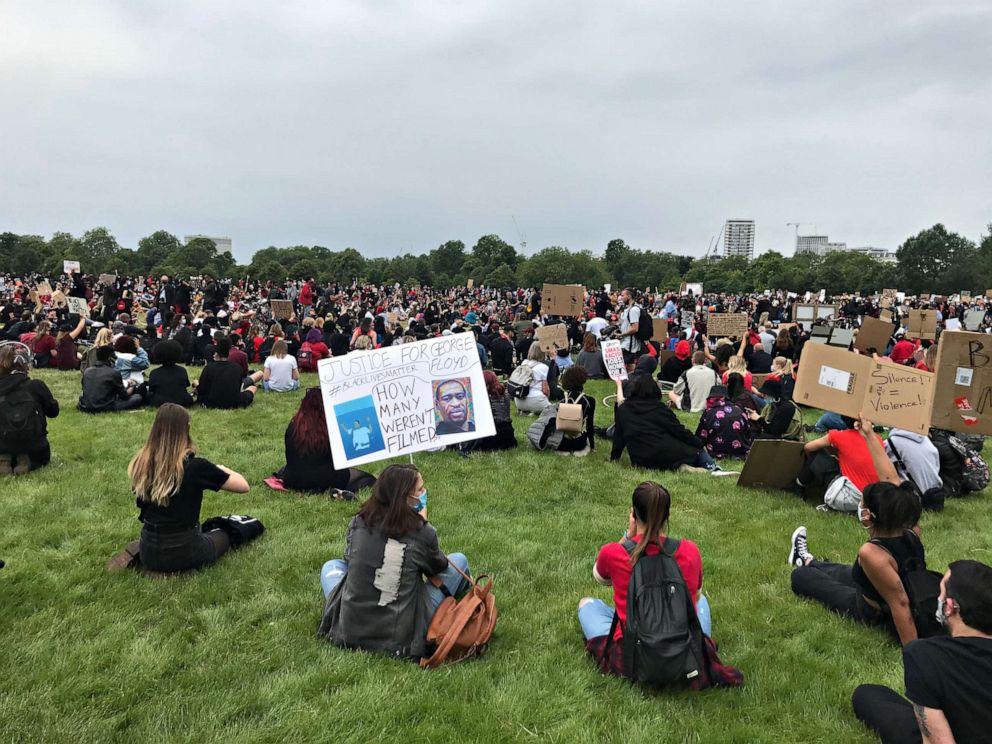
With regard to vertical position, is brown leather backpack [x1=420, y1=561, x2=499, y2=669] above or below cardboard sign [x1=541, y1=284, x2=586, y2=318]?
below

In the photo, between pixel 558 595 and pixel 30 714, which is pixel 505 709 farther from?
pixel 30 714

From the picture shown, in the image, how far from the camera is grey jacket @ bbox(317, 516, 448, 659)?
4.06 metres

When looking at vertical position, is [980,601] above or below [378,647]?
above

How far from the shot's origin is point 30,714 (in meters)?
3.56

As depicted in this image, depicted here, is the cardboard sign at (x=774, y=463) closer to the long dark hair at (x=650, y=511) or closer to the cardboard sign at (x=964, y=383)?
the cardboard sign at (x=964, y=383)

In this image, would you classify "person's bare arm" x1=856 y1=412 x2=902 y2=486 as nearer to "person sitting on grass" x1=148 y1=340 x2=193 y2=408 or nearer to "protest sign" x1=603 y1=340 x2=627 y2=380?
"protest sign" x1=603 y1=340 x2=627 y2=380

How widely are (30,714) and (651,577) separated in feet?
11.3

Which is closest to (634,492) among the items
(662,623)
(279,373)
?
(662,623)

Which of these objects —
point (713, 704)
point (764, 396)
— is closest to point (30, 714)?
point (713, 704)

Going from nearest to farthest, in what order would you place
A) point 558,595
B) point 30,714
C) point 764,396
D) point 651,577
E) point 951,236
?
point 30,714 → point 651,577 → point 558,595 → point 764,396 → point 951,236

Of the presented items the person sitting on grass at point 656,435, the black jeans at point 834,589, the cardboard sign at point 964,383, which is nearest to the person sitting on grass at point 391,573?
the black jeans at point 834,589

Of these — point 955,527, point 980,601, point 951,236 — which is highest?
point 951,236

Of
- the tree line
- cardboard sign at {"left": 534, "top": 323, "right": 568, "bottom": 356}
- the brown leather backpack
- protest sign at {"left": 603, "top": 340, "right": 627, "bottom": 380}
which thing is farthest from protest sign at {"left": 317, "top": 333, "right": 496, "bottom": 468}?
the tree line

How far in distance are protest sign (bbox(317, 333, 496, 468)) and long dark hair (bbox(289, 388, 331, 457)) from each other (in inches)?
40.9
